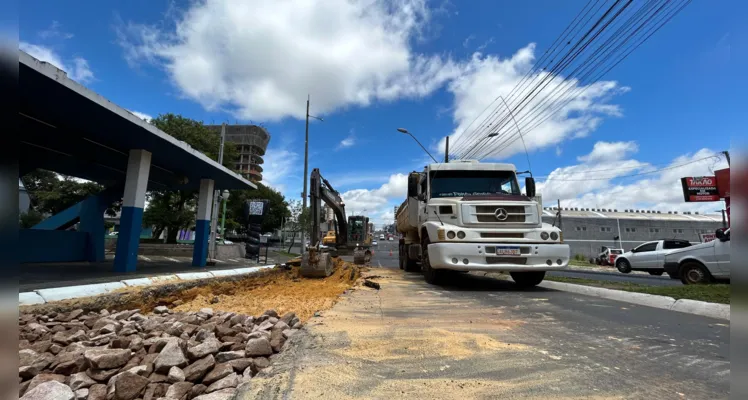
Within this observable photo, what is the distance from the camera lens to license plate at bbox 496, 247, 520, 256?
723cm

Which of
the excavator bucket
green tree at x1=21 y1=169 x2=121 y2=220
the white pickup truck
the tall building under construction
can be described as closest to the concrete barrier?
the excavator bucket

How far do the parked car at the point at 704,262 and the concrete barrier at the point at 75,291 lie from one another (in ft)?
43.0

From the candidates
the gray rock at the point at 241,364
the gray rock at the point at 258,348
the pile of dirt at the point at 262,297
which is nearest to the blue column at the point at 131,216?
the pile of dirt at the point at 262,297

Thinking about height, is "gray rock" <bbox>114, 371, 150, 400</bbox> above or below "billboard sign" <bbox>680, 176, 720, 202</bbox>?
below

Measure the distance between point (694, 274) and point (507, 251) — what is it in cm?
706

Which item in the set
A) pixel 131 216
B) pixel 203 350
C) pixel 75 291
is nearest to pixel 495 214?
pixel 203 350

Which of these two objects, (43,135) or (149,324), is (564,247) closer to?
(149,324)

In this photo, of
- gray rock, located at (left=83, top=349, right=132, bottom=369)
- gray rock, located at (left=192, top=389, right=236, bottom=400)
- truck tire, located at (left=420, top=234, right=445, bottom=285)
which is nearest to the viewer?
gray rock, located at (left=192, top=389, right=236, bottom=400)

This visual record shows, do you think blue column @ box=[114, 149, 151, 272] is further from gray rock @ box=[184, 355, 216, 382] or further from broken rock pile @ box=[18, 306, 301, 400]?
gray rock @ box=[184, 355, 216, 382]

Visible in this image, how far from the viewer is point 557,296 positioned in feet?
23.1

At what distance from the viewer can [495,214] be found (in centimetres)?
754

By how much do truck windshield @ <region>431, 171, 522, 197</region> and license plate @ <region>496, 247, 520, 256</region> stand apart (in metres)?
1.61

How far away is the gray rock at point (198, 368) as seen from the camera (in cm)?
264

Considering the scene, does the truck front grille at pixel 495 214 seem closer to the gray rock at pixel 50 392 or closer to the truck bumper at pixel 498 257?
the truck bumper at pixel 498 257
